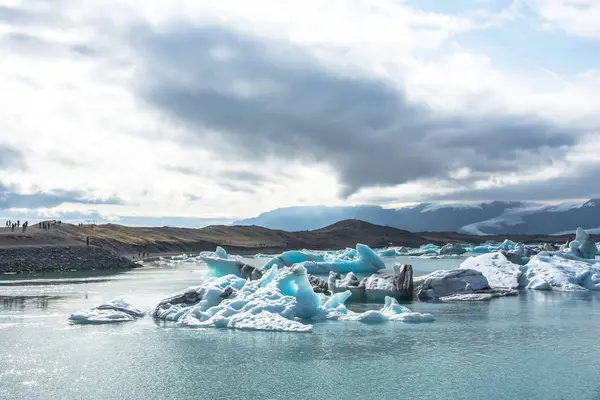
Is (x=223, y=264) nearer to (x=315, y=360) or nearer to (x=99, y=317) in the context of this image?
(x=99, y=317)

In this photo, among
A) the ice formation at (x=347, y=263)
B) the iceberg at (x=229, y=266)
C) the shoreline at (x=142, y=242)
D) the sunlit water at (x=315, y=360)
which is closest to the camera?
the sunlit water at (x=315, y=360)

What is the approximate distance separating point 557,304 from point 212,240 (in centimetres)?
10283

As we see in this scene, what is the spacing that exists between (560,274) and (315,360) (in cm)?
2432

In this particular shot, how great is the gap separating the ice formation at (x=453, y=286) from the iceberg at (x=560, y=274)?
13.5 feet

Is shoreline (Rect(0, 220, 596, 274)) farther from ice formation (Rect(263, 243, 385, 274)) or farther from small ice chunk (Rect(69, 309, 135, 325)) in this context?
small ice chunk (Rect(69, 309, 135, 325))

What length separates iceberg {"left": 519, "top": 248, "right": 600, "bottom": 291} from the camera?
33.9 meters

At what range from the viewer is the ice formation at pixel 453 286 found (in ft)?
100

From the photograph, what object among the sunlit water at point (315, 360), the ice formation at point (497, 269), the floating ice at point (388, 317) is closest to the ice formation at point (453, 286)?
the ice formation at point (497, 269)

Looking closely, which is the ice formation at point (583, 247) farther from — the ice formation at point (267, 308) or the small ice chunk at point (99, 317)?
the small ice chunk at point (99, 317)

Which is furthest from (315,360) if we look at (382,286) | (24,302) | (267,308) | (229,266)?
(229,266)

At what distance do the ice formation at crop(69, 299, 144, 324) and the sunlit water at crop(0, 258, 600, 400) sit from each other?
68cm

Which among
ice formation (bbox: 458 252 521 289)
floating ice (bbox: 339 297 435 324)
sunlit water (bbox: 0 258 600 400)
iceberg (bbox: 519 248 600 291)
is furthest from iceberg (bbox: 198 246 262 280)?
iceberg (bbox: 519 248 600 291)

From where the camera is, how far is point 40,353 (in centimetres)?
1669

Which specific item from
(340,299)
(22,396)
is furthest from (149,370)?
(340,299)
